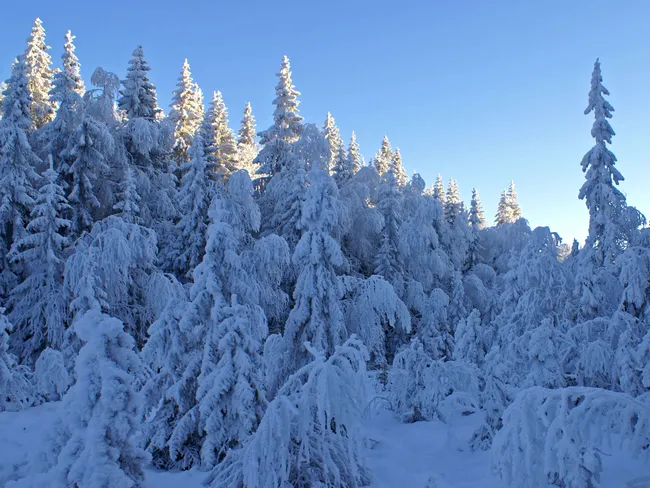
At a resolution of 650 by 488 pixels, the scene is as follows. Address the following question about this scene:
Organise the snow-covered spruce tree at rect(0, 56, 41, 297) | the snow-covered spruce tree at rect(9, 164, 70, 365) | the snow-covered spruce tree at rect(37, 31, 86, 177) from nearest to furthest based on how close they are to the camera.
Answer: the snow-covered spruce tree at rect(9, 164, 70, 365), the snow-covered spruce tree at rect(0, 56, 41, 297), the snow-covered spruce tree at rect(37, 31, 86, 177)

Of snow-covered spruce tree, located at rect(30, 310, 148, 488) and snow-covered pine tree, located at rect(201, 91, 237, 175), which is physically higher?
snow-covered pine tree, located at rect(201, 91, 237, 175)

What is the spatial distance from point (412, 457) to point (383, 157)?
34968mm

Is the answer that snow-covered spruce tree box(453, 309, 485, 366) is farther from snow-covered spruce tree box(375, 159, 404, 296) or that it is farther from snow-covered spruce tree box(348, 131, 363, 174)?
snow-covered spruce tree box(348, 131, 363, 174)

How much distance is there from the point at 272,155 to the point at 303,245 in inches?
401

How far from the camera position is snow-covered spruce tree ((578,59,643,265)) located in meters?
13.4

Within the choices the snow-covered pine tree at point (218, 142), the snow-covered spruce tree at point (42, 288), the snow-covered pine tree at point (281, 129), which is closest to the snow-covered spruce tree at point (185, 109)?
the snow-covered pine tree at point (218, 142)

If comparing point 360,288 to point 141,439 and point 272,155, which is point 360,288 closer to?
point 141,439

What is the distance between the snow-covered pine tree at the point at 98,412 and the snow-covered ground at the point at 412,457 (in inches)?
89.2

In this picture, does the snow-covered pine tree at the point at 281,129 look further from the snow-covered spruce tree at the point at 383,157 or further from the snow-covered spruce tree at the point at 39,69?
the snow-covered spruce tree at the point at 383,157

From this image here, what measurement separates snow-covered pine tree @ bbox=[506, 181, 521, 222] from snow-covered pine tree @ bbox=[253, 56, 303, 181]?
3540cm

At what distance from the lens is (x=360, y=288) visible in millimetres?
12703

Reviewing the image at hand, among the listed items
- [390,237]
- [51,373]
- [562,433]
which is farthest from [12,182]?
[562,433]

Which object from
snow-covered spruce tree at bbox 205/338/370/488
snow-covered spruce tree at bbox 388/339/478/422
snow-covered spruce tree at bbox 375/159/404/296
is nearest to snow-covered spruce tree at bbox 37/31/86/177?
snow-covered spruce tree at bbox 375/159/404/296

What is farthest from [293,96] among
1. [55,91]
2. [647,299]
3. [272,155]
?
[647,299]
